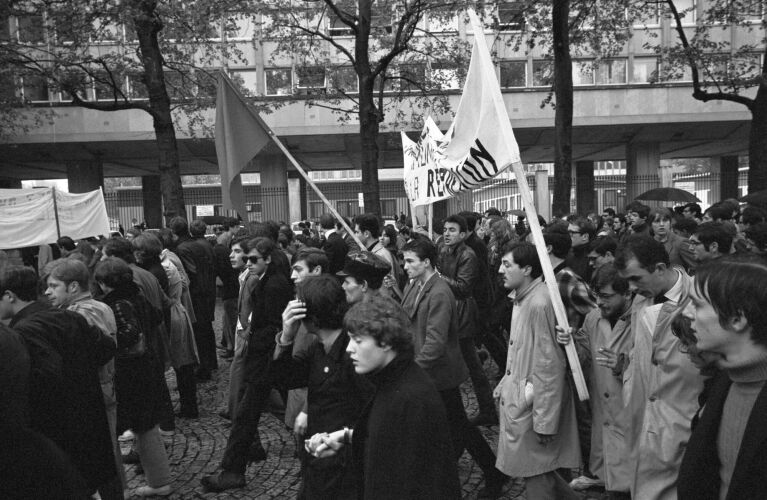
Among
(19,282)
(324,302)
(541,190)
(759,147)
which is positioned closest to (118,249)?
(19,282)

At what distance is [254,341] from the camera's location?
16.5 ft

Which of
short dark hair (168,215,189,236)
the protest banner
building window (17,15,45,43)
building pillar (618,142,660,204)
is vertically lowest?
short dark hair (168,215,189,236)

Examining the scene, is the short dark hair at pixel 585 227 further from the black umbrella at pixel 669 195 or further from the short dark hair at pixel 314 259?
the black umbrella at pixel 669 195

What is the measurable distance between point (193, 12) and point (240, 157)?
9.83 m

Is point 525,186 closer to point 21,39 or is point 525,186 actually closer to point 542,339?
point 542,339

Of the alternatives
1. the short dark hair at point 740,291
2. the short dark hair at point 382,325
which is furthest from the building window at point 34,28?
the short dark hair at point 740,291

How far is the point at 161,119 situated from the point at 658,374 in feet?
43.4

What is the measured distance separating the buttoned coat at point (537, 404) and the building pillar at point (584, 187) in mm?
32348

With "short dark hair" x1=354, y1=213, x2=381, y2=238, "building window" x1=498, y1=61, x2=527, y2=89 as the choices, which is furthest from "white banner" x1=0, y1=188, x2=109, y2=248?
"building window" x1=498, y1=61, x2=527, y2=89

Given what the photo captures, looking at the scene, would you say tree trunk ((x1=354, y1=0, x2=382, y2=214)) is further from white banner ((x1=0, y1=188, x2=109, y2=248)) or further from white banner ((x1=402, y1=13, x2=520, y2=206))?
white banner ((x1=402, y1=13, x2=520, y2=206))

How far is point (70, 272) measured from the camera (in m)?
4.47

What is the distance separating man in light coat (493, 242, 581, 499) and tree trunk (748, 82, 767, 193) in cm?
1258

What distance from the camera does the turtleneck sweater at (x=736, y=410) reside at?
6.70ft

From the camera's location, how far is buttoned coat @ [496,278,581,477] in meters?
3.86
